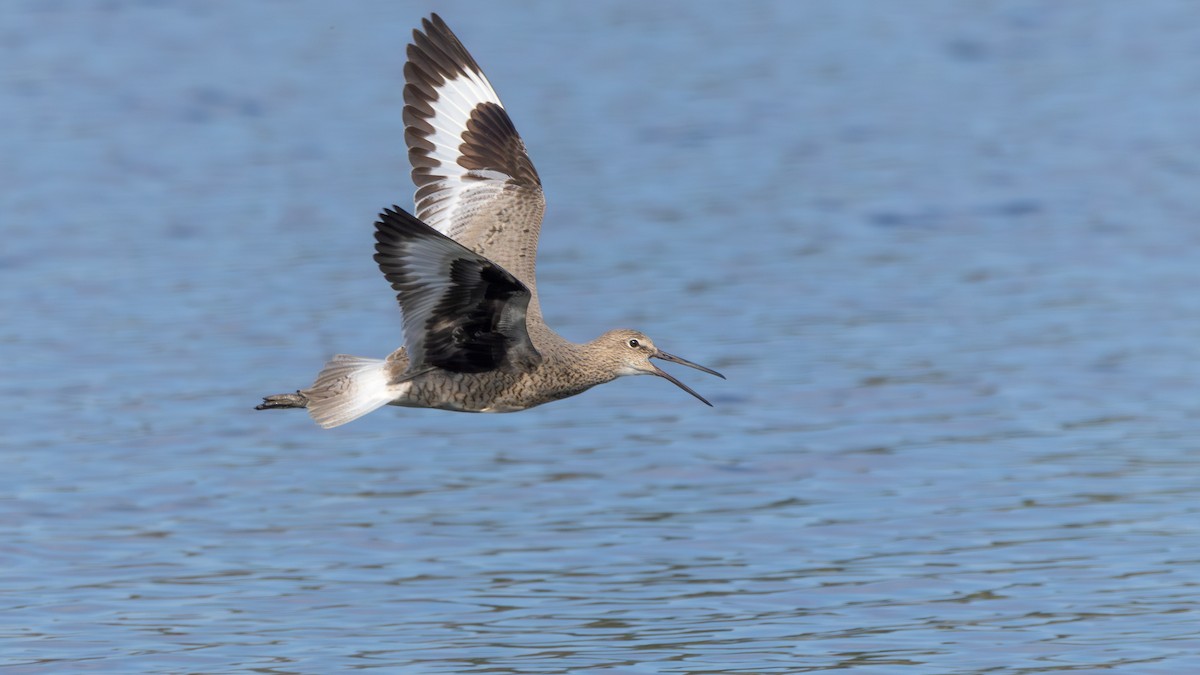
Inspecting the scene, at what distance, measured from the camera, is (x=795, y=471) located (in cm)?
1170

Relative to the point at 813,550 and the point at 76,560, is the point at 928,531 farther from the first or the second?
the point at 76,560

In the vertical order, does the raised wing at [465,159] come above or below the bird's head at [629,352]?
above

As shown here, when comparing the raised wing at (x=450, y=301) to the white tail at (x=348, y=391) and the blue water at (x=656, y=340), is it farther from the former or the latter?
the blue water at (x=656, y=340)

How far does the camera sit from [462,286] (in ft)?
27.3

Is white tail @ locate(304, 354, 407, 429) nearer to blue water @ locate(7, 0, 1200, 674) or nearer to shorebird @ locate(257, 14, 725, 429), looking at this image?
shorebird @ locate(257, 14, 725, 429)

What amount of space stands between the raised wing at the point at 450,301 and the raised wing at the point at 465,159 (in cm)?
112

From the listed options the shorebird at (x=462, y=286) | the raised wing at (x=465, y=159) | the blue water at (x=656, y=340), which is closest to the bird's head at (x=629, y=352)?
the shorebird at (x=462, y=286)

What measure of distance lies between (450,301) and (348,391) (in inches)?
30.0

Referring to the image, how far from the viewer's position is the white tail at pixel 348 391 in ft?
28.9

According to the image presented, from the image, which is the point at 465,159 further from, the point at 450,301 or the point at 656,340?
the point at 656,340

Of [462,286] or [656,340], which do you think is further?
[656,340]

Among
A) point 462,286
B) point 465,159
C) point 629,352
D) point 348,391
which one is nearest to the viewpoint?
point 462,286

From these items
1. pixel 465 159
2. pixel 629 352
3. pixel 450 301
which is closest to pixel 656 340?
pixel 465 159

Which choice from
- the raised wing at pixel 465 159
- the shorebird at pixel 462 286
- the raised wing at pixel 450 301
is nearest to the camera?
the raised wing at pixel 450 301
